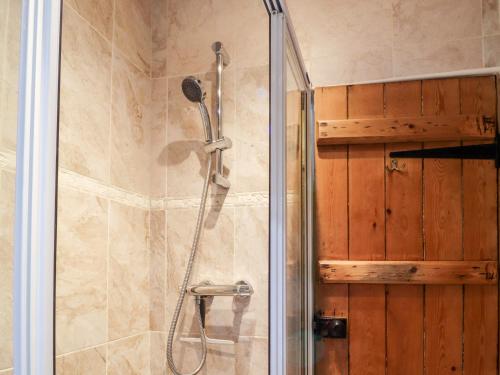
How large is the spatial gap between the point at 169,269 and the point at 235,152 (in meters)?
0.49

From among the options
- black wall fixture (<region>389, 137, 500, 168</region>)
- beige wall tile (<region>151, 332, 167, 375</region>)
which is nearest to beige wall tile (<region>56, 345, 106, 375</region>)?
beige wall tile (<region>151, 332, 167, 375</region>)

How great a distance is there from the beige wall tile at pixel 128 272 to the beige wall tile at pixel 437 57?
1116 millimetres

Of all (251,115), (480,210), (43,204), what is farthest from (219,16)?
(43,204)

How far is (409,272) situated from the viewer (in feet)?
5.58

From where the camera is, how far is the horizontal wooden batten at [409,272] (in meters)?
1.65

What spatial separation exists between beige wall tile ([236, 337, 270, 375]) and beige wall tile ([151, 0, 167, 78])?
104cm

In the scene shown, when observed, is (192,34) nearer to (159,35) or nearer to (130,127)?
(159,35)

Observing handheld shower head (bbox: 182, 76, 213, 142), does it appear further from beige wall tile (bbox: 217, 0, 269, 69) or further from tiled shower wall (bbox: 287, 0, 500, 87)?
tiled shower wall (bbox: 287, 0, 500, 87)

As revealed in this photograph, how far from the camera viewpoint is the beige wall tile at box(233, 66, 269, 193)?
1.27m

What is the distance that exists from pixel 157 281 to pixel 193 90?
2.26 feet

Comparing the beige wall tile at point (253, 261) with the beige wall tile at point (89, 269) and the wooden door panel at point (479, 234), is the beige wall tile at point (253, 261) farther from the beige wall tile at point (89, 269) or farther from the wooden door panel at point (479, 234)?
the wooden door panel at point (479, 234)

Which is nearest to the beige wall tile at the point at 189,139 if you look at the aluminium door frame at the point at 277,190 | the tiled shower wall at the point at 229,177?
the tiled shower wall at the point at 229,177

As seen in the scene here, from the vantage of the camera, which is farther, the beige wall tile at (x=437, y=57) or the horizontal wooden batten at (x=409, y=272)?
the beige wall tile at (x=437, y=57)

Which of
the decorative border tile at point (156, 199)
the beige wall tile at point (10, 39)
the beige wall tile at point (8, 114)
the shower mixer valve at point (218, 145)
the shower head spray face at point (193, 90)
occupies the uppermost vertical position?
the shower head spray face at point (193, 90)
